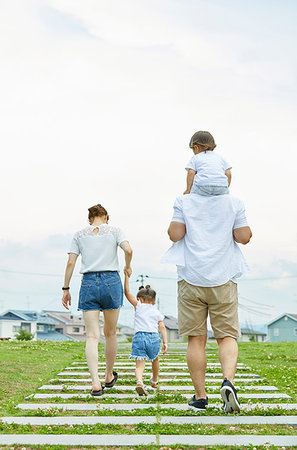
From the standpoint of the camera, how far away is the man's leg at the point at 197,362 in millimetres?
5273

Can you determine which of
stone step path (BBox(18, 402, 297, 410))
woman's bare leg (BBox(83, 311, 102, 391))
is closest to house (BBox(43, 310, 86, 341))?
woman's bare leg (BBox(83, 311, 102, 391))

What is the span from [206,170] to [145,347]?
304 cm

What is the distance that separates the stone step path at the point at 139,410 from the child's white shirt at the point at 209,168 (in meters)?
2.32

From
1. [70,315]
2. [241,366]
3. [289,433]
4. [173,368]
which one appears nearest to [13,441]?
[289,433]

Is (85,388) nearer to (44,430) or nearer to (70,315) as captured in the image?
(44,430)

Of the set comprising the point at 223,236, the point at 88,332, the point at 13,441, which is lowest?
the point at 13,441

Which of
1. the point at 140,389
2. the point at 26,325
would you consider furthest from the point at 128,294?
the point at 26,325

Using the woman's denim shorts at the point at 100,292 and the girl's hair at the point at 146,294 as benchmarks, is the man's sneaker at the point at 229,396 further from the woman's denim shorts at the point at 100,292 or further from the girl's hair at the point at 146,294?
the girl's hair at the point at 146,294

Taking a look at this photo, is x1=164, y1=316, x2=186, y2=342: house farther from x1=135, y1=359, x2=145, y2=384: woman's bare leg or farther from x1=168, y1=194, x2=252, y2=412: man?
x1=168, y1=194, x2=252, y2=412: man

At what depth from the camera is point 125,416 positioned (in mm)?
5230

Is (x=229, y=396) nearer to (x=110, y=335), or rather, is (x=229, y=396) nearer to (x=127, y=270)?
(x=110, y=335)

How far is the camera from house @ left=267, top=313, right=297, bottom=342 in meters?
69.1

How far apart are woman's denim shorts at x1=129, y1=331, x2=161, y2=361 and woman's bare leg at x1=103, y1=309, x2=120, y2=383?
1.31 ft

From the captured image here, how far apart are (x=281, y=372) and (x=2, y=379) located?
4.94 meters
